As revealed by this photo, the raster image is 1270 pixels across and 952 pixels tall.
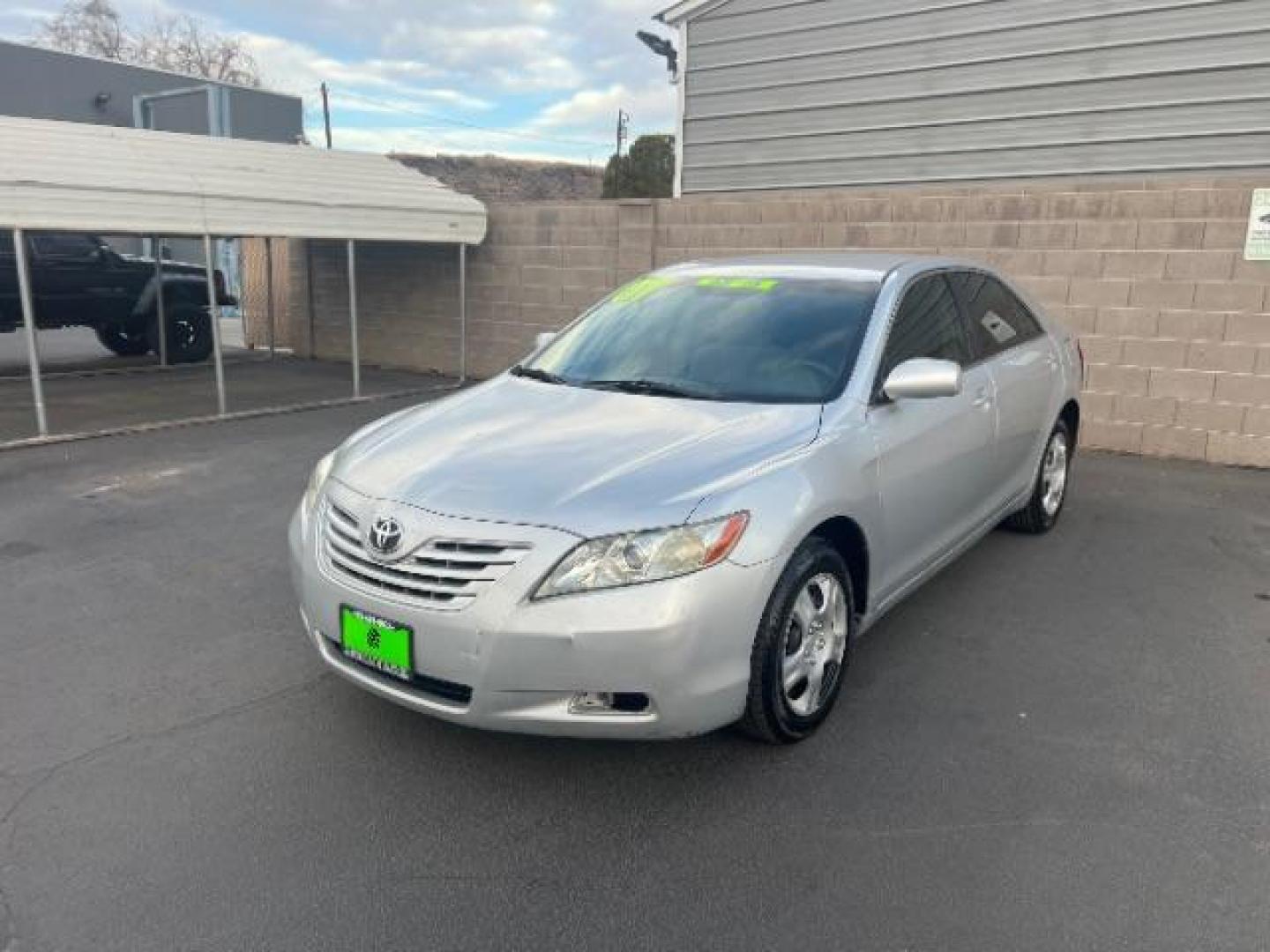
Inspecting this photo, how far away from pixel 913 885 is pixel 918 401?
183 cm

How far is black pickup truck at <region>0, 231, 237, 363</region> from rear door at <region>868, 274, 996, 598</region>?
10.4 meters

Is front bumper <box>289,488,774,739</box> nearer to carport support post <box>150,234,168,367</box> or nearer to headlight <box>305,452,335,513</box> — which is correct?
headlight <box>305,452,335,513</box>

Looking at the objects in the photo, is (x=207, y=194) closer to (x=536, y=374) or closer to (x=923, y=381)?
(x=536, y=374)

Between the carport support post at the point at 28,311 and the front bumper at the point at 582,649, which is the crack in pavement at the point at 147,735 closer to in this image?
the front bumper at the point at 582,649

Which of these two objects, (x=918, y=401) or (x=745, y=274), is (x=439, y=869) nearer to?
(x=918, y=401)

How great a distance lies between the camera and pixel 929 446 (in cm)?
367

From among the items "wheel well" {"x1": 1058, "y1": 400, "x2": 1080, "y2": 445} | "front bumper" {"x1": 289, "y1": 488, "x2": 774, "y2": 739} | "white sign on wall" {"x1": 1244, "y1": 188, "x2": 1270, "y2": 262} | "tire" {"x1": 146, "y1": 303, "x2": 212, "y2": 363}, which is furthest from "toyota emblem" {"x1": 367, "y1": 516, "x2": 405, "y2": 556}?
"tire" {"x1": 146, "y1": 303, "x2": 212, "y2": 363}

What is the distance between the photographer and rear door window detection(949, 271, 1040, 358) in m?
4.42

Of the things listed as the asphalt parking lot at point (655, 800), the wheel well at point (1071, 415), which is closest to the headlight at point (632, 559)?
the asphalt parking lot at point (655, 800)

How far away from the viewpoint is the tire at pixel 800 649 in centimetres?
280

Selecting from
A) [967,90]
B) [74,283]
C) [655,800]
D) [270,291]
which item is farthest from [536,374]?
[270,291]

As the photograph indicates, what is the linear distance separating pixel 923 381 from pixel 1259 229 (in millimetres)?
5045

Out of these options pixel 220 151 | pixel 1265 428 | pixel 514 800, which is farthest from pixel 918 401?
pixel 220 151

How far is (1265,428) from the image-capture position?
701 centimetres
